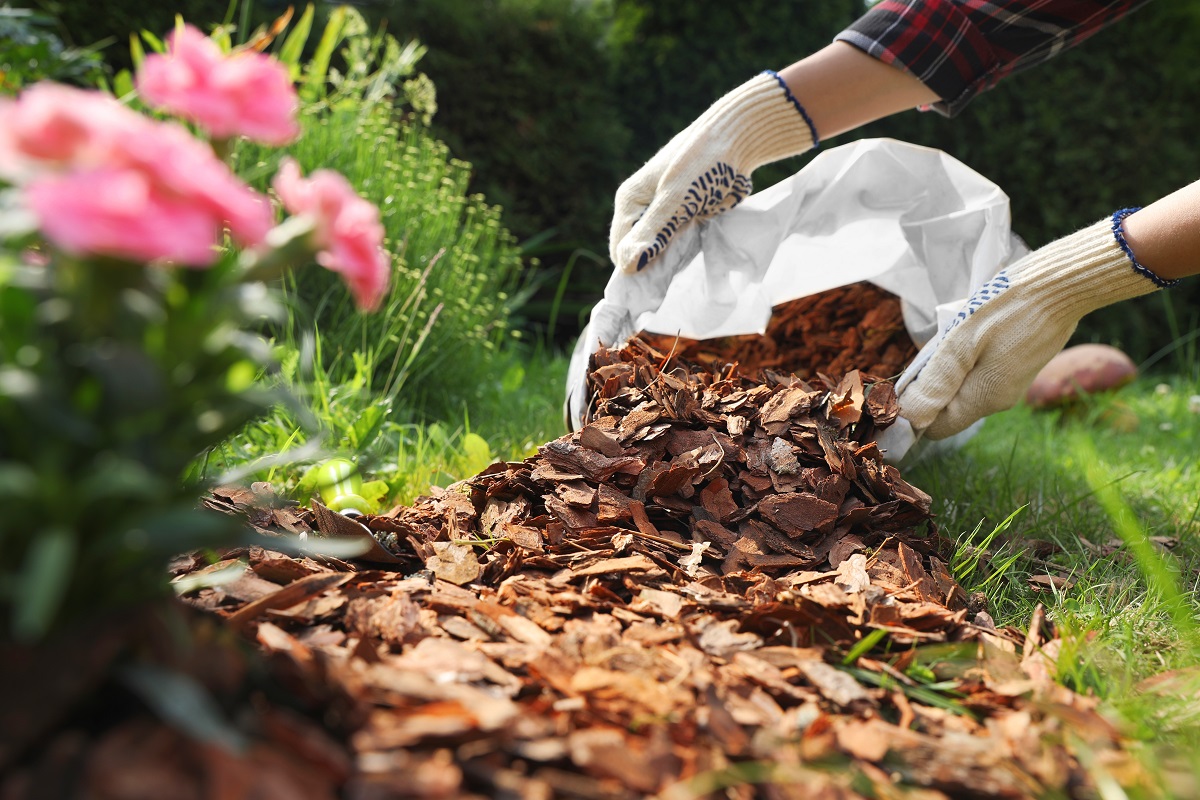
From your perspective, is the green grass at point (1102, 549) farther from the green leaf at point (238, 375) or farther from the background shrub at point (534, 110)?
the background shrub at point (534, 110)

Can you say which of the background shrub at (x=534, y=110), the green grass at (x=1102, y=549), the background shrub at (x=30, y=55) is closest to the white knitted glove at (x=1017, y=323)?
the green grass at (x=1102, y=549)

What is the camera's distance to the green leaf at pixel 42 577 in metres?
0.53

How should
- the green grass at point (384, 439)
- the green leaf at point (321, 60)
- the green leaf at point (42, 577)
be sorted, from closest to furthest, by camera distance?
the green leaf at point (42, 577)
the green grass at point (384, 439)
the green leaf at point (321, 60)

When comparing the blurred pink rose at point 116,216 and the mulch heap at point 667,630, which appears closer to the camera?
the blurred pink rose at point 116,216

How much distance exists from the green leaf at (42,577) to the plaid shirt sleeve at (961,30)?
1.89 metres

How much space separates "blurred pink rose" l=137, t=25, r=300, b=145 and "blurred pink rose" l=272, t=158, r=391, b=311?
56mm

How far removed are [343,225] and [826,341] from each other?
60.9 inches

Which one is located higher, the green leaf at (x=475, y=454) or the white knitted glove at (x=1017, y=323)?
the white knitted glove at (x=1017, y=323)

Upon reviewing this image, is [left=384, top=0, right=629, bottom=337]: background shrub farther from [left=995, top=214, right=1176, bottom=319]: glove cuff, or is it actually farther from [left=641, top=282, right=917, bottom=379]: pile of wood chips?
[left=995, top=214, right=1176, bottom=319]: glove cuff

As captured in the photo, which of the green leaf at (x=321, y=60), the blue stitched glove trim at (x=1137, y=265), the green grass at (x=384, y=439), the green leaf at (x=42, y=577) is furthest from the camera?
the green leaf at (x=321, y=60)

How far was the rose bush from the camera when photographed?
0.57 m

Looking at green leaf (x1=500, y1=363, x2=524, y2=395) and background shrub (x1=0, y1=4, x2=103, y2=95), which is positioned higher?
background shrub (x1=0, y1=4, x2=103, y2=95)

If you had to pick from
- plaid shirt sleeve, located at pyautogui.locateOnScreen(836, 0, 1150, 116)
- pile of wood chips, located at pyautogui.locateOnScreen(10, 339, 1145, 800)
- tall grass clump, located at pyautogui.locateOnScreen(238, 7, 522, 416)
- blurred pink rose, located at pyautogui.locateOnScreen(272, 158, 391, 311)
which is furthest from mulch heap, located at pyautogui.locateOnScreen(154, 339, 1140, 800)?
tall grass clump, located at pyautogui.locateOnScreen(238, 7, 522, 416)

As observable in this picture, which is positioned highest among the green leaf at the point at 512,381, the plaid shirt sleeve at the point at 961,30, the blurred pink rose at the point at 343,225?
the plaid shirt sleeve at the point at 961,30
